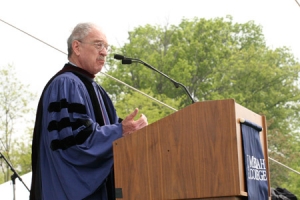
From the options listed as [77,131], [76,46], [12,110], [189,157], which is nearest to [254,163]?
[189,157]

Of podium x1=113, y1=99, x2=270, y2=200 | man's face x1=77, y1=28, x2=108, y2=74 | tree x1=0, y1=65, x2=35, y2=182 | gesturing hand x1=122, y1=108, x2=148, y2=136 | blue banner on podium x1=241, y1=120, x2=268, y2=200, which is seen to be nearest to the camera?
podium x1=113, y1=99, x2=270, y2=200

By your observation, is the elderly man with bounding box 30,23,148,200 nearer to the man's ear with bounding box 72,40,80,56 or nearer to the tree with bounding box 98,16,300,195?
the man's ear with bounding box 72,40,80,56

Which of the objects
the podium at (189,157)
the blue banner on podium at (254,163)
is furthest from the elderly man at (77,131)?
the blue banner on podium at (254,163)

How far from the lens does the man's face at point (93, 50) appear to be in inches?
172

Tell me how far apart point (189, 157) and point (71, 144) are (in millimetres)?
834

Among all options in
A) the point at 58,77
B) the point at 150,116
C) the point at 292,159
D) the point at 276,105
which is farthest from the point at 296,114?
the point at 58,77

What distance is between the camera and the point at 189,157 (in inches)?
137

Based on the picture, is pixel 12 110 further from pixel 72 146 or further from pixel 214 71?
pixel 72 146

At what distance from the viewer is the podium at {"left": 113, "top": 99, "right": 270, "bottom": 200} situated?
3408mm

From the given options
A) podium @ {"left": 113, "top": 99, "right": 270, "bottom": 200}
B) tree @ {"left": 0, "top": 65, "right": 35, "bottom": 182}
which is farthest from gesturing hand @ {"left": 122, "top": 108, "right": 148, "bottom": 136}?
tree @ {"left": 0, "top": 65, "right": 35, "bottom": 182}

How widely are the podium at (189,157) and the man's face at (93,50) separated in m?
0.90

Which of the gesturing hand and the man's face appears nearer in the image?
the gesturing hand

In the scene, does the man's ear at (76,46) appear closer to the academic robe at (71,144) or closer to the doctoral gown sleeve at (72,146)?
the academic robe at (71,144)

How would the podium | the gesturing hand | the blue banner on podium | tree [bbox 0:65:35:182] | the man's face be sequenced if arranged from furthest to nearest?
tree [bbox 0:65:35:182] < the man's face < the gesturing hand < the blue banner on podium < the podium
